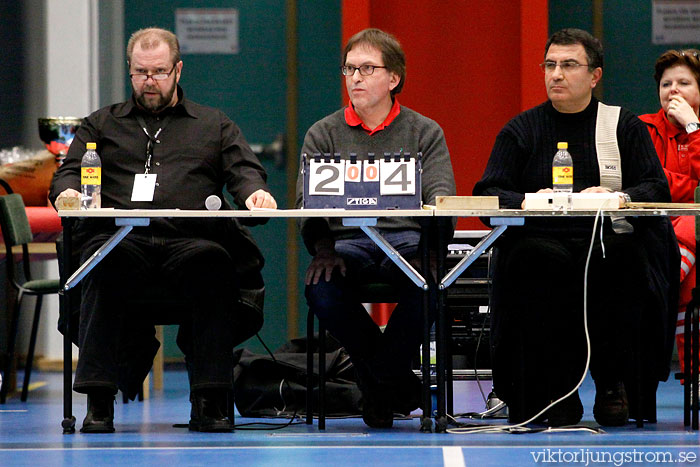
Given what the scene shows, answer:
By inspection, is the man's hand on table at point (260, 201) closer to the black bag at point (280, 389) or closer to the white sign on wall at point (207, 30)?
the black bag at point (280, 389)

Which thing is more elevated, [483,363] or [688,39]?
[688,39]

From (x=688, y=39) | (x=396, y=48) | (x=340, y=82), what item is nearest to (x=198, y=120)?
(x=396, y=48)

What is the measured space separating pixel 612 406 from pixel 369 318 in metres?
0.90

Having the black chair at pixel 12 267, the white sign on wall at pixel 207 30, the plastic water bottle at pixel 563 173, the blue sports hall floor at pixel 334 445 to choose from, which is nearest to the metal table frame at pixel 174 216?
the blue sports hall floor at pixel 334 445

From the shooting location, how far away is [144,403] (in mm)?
5031

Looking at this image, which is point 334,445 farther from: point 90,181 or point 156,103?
point 156,103

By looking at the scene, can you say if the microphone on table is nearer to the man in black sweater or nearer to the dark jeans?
the dark jeans

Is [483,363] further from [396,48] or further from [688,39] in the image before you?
[688,39]

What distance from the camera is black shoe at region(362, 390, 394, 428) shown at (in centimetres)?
401

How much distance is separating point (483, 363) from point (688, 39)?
9.70 feet

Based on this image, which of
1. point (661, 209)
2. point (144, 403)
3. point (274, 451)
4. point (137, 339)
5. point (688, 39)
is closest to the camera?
point (274, 451)

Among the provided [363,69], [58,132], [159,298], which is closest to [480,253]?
[363,69]

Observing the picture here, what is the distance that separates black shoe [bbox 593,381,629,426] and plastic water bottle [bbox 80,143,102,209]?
6.13 feet

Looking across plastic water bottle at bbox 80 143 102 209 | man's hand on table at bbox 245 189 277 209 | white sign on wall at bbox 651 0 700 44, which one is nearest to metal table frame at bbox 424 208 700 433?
man's hand on table at bbox 245 189 277 209
